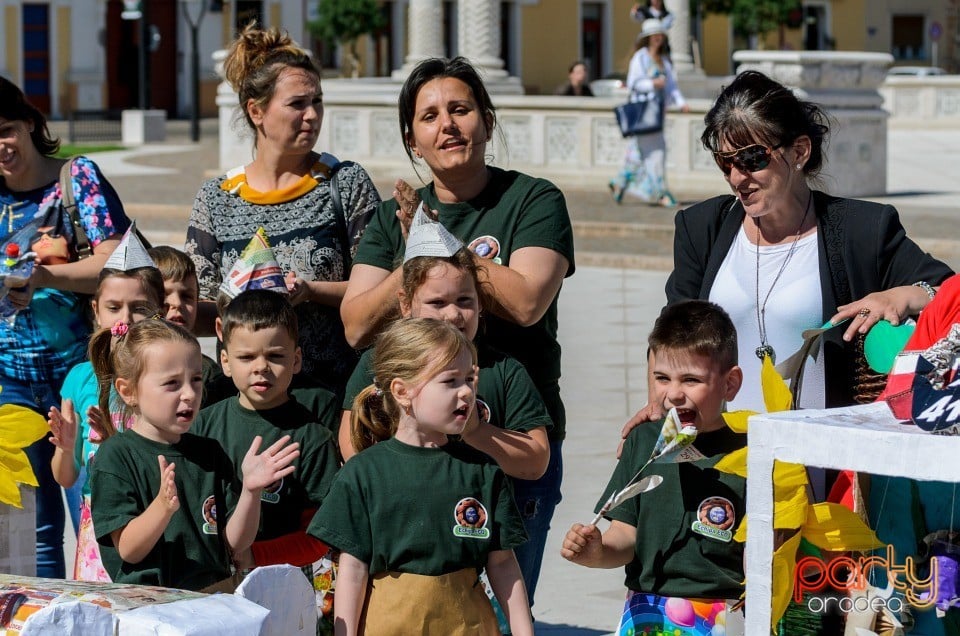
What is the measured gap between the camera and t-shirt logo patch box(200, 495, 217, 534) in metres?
4.01

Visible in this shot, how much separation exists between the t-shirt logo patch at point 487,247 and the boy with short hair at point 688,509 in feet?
1.78

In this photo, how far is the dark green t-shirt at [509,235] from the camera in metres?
4.20

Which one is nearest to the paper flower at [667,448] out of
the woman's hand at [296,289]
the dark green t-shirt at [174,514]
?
the dark green t-shirt at [174,514]

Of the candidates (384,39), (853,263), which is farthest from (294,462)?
(384,39)

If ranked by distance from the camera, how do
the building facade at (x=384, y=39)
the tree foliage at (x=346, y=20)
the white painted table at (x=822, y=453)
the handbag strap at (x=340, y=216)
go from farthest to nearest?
the tree foliage at (x=346, y=20)
the building facade at (x=384, y=39)
the handbag strap at (x=340, y=216)
the white painted table at (x=822, y=453)

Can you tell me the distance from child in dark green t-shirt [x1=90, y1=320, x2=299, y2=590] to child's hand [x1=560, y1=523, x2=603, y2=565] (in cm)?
72

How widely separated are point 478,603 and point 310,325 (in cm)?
120

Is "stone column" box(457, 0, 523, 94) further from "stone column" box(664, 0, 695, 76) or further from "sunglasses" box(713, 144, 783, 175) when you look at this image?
"sunglasses" box(713, 144, 783, 175)

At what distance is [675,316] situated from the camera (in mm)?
3857

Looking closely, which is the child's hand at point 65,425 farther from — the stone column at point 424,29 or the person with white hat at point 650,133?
the stone column at point 424,29

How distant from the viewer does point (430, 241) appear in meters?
3.95

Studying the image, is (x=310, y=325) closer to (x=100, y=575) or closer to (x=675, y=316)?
(x=100, y=575)

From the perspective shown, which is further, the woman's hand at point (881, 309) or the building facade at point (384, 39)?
the building facade at point (384, 39)

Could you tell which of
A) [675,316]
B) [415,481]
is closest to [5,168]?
[415,481]
